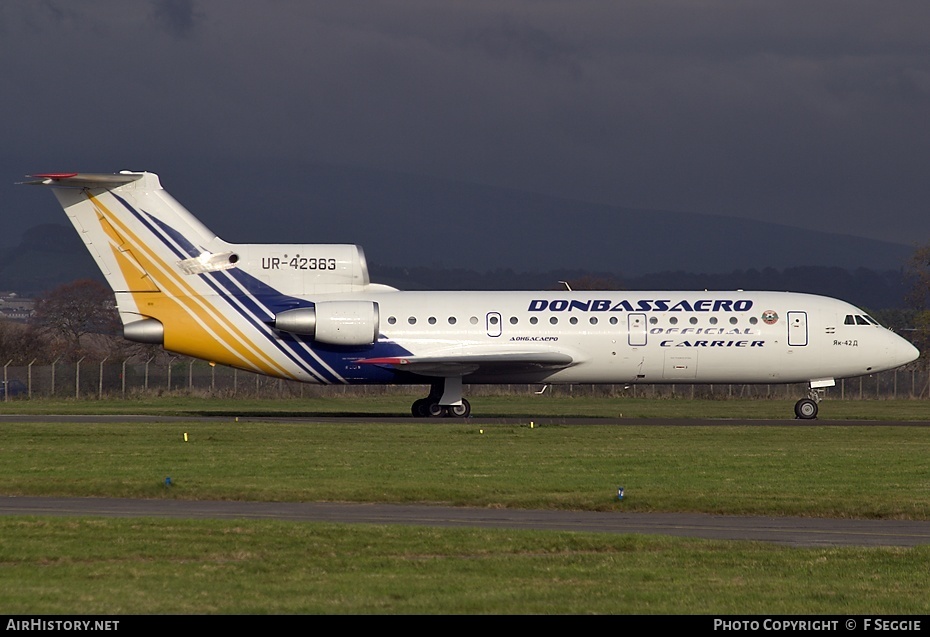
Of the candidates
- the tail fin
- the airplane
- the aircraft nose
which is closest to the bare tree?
the tail fin

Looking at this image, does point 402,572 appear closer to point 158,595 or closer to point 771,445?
point 158,595

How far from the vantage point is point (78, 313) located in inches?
5527

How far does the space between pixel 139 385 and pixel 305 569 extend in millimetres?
51547

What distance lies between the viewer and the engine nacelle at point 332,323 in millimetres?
37812

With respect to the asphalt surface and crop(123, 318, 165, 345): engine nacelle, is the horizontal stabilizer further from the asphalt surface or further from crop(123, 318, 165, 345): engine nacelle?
the asphalt surface

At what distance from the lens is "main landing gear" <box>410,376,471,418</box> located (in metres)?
39.5

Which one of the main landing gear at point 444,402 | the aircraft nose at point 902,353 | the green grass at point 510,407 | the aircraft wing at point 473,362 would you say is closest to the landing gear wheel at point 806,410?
the green grass at point 510,407

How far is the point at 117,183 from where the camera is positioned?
37.9 meters

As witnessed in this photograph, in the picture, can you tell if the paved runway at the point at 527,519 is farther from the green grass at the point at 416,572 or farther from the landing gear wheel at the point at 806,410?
the landing gear wheel at the point at 806,410

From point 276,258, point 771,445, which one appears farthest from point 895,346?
point 276,258

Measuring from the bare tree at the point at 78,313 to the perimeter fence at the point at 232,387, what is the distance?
57.3m

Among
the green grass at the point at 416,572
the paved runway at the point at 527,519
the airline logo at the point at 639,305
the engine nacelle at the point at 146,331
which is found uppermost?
the airline logo at the point at 639,305

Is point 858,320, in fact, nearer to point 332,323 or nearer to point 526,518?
point 332,323

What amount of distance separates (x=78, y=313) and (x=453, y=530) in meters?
131
